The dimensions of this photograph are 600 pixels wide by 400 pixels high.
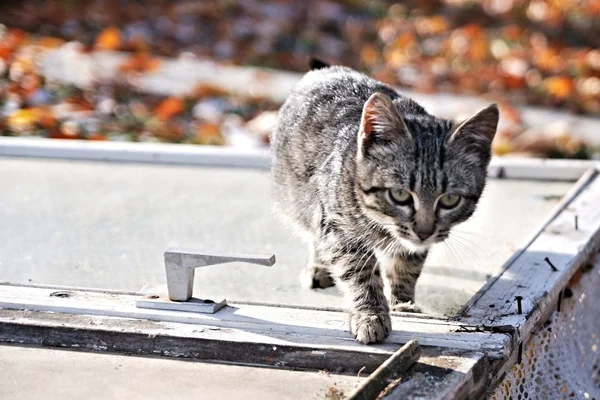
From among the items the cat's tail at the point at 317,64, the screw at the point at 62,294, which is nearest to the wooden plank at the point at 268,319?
the screw at the point at 62,294

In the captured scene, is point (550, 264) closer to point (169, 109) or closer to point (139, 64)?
point (169, 109)

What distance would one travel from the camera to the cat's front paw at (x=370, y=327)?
8.49ft

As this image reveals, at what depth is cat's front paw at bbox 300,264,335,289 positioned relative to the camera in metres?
3.33

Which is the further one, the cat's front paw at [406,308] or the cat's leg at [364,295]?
the cat's front paw at [406,308]

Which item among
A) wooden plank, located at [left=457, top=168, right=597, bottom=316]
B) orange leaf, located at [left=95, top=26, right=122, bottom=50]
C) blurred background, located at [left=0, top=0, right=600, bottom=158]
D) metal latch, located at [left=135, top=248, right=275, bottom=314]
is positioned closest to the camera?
metal latch, located at [left=135, top=248, right=275, bottom=314]

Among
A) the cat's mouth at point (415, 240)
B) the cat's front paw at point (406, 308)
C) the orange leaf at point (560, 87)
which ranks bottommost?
the cat's front paw at point (406, 308)

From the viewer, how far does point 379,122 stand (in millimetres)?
2887

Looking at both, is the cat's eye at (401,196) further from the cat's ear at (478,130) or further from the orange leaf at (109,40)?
the orange leaf at (109,40)

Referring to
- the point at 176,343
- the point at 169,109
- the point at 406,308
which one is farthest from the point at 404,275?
the point at 169,109

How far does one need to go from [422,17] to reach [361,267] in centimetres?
765

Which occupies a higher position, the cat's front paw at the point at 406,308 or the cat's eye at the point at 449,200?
the cat's eye at the point at 449,200

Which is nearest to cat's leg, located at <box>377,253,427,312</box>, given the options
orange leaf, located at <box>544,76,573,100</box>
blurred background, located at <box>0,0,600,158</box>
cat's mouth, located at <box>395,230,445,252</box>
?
cat's mouth, located at <box>395,230,445,252</box>

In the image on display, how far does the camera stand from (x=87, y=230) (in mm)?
3727

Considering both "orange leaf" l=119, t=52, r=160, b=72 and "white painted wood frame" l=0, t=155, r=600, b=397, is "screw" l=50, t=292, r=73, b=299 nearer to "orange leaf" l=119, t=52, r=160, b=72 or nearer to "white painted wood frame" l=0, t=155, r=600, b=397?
"white painted wood frame" l=0, t=155, r=600, b=397
